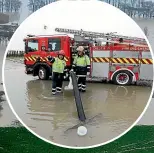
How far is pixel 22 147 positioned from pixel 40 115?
0.63 m

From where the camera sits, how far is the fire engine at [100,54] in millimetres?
2977

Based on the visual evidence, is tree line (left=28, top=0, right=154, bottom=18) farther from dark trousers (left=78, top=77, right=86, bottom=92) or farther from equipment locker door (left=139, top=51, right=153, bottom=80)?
dark trousers (left=78, top=77, right=86, bottom=92)

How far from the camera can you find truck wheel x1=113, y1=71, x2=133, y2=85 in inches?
120

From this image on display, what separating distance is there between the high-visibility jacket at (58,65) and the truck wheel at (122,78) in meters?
0.41

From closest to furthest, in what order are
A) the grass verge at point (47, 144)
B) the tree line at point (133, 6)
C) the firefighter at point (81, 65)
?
the firefighter at point (81, 65), the tree line at point (133, 6), the grass verge at point (47, 144)

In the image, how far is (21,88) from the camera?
3035mm

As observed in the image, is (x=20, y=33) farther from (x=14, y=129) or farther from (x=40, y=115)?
(x=14, y=129)

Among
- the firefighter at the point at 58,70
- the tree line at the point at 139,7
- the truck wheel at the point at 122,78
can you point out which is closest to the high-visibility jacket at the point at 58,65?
the firefighter at the point at 58,70

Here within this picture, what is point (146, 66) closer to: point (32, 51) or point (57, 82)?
point (57, 82)

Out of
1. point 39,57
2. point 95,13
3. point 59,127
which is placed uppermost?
point 95,13

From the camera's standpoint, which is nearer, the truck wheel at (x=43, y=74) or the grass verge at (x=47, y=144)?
the truck wheel at (x=43, y=74)

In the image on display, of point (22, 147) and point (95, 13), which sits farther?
point (22, 147)

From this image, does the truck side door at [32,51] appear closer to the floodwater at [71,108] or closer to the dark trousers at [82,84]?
the floodwater at [71,108]

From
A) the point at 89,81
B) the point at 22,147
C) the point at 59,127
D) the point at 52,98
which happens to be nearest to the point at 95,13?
the point at 89,81
